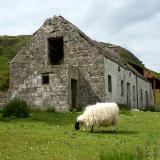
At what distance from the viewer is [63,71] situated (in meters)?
37.3

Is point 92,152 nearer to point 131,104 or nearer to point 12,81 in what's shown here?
point 12,81

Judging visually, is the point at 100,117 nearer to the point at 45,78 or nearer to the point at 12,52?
the point at 45,78

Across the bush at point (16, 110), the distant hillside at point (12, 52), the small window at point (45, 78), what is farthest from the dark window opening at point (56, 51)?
the distant hillside at point (12, 52)

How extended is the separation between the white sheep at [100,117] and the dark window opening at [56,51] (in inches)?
764

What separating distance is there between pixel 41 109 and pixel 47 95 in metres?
1.24

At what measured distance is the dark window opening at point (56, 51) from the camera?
42.0 meters

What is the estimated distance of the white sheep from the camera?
2262 cm

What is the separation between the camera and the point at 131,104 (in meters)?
47.7

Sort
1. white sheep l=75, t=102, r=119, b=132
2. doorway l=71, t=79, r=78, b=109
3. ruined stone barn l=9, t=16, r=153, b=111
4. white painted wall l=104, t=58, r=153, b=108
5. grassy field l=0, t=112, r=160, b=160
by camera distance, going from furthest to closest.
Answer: white painted wall l=104, t=58, r=153, b=108
doorway l=71, t=79, r=78, b=109
ruined stone barn l=9, t=16, r=153, b=111
white sheep l=75, t=102, r=119, b=132
grassy field l=0, t=112, r=160, b=160

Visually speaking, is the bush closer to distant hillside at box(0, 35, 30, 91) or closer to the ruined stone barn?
the ruined stone barn

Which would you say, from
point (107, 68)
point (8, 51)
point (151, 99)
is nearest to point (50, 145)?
point (107, 68)

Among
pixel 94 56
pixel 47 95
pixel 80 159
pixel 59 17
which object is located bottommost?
pixel 80 159

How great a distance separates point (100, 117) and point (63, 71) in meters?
15.1

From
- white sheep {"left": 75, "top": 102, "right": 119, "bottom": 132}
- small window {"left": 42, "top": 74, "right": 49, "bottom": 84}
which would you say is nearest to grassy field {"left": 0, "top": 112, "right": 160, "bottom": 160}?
white sheep {"left": 75, "top": 102, "right": 119, "bottom": 132}
